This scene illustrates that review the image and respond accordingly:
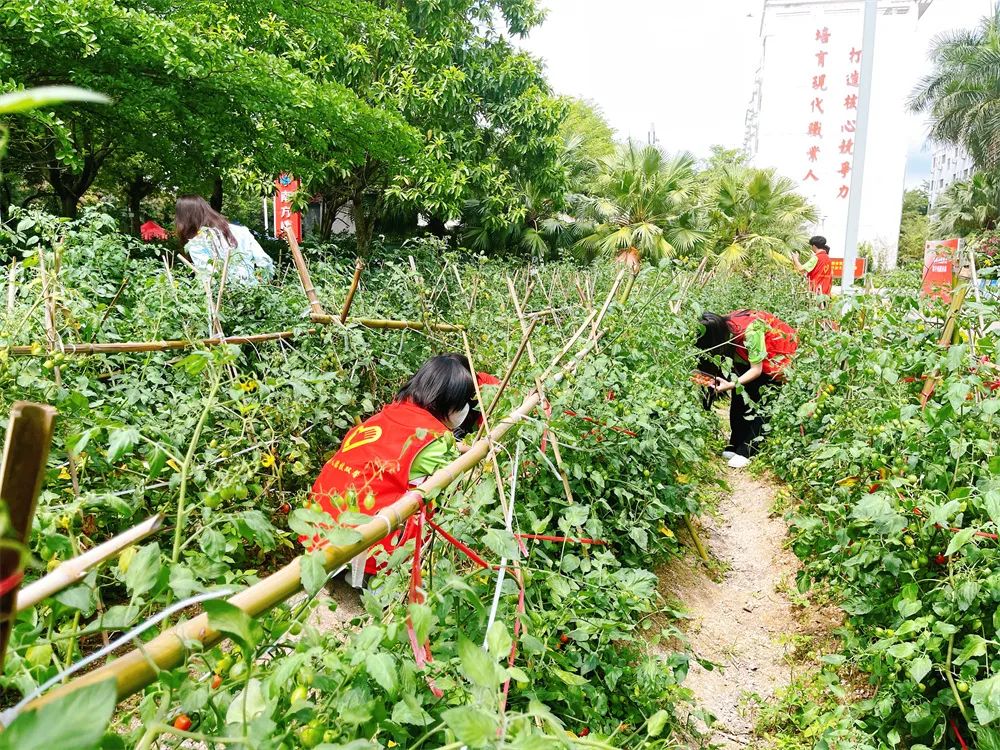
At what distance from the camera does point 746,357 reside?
5.23 meters

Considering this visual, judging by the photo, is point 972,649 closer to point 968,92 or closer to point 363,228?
point 363,228

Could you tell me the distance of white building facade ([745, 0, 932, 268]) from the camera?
111 ft

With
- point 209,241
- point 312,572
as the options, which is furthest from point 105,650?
point 209,241

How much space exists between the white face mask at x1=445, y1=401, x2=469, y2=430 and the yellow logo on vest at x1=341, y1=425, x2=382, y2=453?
1.08 feet

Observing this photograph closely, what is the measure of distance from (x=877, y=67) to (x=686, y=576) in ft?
134

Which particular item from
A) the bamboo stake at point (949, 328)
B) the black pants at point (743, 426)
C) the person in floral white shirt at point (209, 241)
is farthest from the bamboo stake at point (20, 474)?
the black pants at point (743, 426)

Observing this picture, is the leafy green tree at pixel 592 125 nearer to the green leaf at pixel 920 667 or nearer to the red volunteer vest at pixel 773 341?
the red volunteer vest at pixel 773 341

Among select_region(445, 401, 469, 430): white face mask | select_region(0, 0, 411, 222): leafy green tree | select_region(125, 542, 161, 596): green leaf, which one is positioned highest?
select_region(0, 0, 411, 222): leafy green tree

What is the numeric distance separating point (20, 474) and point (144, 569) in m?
0.39

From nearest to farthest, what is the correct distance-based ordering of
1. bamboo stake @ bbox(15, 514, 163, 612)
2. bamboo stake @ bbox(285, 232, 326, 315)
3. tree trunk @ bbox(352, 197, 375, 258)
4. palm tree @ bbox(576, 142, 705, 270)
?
bamboo stake @ bbox(15, 514, 163, 612), bamboo stake @ bbox(285, 232, 326, 315), tree trunk @ bbox(352, 197, 375, 258), palm tree @ bbox(576, 142, 705, 270)

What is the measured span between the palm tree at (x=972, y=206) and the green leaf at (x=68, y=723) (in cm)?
3036

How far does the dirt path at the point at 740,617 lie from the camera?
2.49 metres

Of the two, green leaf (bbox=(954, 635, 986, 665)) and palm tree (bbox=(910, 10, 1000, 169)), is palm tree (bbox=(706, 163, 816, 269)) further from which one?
green leaf (bbox=(954, 635, 986, 665))

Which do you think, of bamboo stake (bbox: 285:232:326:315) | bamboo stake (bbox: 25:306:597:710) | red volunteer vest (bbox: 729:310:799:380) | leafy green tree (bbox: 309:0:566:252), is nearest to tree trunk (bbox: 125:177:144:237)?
leafy green tree (bbox: 309:0:566:252)
